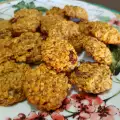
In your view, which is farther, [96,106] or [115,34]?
[115,34]

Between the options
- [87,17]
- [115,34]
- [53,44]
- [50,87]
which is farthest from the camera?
[87,17]

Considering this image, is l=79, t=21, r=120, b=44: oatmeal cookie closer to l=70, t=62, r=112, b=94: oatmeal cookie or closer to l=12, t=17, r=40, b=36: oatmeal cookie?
l=70, t=62, r=112, b=94: oatmeal cookie

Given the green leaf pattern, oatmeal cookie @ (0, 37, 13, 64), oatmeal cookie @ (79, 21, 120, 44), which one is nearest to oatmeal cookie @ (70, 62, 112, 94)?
oatmeal cookie @ (79, 21, 120, 44)

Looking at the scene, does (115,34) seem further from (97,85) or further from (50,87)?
(50,87)

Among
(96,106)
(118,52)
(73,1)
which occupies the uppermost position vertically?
(73,1)

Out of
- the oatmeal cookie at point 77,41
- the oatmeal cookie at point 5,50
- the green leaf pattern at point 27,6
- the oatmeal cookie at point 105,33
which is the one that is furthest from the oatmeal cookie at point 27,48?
the green leaf pattern at point 27,6

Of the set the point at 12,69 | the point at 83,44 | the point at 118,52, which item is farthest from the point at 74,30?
the point at 12,69

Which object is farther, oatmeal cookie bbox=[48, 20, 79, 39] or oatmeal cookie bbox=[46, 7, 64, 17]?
oatmeal cookie bbox=[46, 7, 64, 17]
